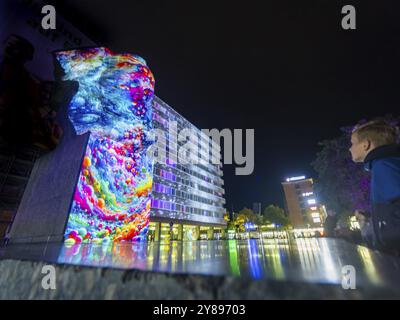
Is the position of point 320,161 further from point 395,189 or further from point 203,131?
point 203,131

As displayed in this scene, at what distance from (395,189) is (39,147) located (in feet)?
73.7

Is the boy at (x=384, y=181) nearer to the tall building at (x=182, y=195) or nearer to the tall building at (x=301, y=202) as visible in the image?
the tall building at (x=182, y=195)

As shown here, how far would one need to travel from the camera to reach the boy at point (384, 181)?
259cm

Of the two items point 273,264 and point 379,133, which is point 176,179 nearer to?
point 379,133

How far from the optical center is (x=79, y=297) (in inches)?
75.6

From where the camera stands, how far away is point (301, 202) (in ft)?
293

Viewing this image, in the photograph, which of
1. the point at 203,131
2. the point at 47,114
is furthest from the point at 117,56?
the point at 203,131

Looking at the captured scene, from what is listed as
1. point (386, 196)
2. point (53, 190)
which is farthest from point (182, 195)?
point (386, 196)

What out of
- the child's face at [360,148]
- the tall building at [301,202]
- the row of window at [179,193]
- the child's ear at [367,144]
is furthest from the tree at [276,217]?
the child's ear at [367,144]

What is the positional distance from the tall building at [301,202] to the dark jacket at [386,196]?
307 ft

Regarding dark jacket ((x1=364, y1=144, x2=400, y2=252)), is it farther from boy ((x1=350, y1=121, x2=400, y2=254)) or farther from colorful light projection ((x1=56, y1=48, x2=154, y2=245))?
colorful light projection ((x1=56, y1=48, x2=154, y2=245))

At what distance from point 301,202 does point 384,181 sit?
99.5 m

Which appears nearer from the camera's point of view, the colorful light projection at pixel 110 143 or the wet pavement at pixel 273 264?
the wet pavement at pixel 273 264

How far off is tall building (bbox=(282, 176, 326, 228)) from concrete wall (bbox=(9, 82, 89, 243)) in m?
91.4
